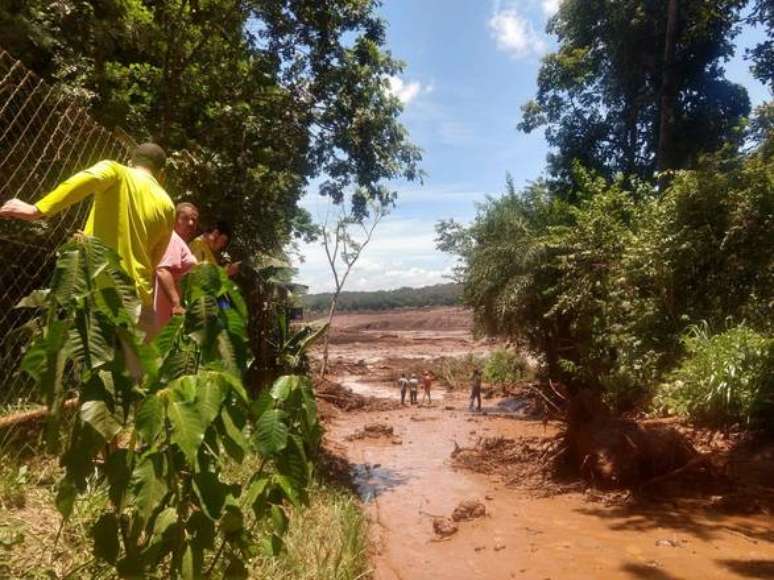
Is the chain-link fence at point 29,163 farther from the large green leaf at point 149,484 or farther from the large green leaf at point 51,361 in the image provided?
the large green leaf at point 149,484

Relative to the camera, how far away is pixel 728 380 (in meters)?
7.11

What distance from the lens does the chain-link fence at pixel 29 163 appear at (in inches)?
136

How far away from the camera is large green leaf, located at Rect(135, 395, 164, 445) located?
1.52 metres

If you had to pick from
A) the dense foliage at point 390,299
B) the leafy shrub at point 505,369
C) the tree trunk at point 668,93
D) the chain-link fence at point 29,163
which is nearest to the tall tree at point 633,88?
the tree trunk at point 668,93

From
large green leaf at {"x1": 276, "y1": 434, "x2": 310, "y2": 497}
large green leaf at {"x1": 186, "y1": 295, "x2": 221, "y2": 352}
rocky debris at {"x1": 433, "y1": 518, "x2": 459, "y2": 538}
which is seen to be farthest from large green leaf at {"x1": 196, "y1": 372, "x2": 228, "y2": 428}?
rocky debris at {"x1": 433, "y1": 518, "x2": 459, "y2": 538}

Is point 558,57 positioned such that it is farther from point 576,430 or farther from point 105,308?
point 105,308

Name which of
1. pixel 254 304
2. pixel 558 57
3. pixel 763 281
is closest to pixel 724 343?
pixel 763 281

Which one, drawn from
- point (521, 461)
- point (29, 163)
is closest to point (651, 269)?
point (521, 461)

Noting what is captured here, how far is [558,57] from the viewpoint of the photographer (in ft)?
Answer: 57.1

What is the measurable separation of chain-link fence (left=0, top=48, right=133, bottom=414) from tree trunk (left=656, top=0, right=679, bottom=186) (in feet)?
43.2

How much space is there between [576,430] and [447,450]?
142 inches

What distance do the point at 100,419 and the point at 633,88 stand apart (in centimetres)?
1874

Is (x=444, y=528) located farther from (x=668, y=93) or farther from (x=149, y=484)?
(x=668, y=93)

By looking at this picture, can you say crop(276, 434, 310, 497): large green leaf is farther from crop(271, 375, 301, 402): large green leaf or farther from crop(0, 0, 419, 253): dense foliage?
crop(0, 0, 419, 253): dense foliage
